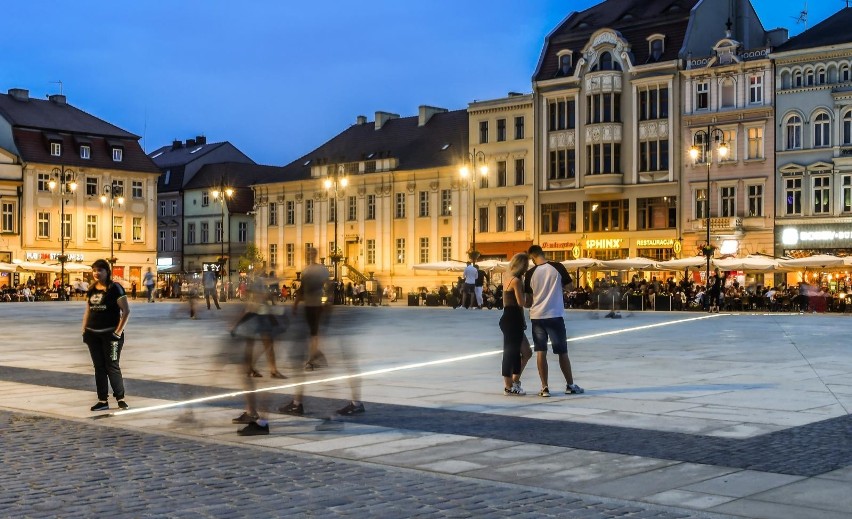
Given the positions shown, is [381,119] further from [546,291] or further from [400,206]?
[546,291]

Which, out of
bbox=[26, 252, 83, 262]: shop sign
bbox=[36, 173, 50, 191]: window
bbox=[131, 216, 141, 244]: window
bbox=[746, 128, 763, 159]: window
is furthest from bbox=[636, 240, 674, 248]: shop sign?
bbox=[36, 173, 50, 191]: window

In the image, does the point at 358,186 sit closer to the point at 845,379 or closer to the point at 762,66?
the point at 762,66

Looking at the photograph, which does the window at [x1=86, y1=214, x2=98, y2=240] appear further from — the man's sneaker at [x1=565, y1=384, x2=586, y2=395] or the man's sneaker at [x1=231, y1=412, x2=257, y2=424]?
the man's sneaker at [x1=231, y1=412, x2=257, y2=424]

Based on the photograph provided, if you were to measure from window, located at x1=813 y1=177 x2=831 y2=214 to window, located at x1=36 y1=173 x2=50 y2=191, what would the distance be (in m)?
50.3

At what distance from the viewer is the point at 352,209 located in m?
78.8

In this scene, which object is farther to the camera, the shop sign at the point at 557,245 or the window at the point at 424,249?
the window at the point at 424,249

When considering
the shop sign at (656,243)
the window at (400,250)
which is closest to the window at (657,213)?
the shop sign at (656,243)

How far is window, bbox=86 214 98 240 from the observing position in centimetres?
8344

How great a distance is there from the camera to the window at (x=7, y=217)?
257 ft

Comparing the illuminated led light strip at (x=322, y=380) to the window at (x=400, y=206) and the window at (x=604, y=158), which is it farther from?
the window at (x=400, y=206)

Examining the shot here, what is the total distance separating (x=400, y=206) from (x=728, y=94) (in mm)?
23590

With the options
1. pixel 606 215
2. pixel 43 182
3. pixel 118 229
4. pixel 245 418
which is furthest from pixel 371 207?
pixel 245 418

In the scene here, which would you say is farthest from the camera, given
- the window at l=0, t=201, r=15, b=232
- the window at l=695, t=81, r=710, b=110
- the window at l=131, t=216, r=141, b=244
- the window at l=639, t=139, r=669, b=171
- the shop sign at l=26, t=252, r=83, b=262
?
the window at l=131, t=216, r=141, b=244

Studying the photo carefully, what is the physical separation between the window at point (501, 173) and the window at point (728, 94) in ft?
48.0
